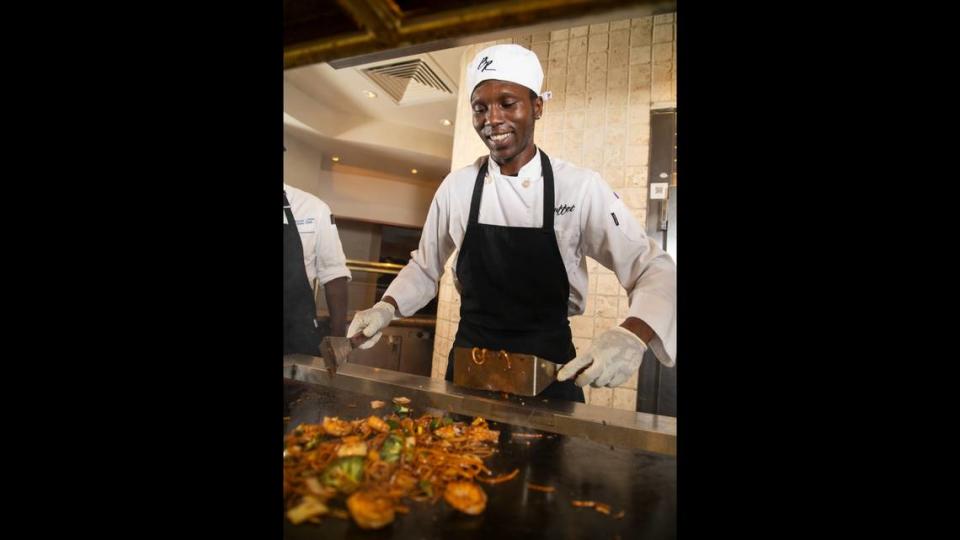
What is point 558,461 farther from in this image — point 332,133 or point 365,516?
point 332,133

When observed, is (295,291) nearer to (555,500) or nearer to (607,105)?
(555,500)

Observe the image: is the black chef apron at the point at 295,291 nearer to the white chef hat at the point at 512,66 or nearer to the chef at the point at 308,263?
the chef at the point at 308,263

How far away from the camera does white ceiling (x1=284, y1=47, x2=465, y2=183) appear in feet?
3.59

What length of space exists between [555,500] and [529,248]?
1.76 feet

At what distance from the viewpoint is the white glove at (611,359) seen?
95 centimetres

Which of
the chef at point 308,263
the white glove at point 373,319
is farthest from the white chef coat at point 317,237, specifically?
the white glove at point 373,319

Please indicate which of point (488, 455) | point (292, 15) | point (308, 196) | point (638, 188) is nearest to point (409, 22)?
point (292, 15)

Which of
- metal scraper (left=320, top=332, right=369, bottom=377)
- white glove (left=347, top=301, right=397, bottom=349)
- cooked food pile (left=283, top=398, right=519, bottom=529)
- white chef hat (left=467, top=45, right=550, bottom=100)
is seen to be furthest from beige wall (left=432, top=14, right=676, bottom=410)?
metal scraper (left=320, top=332, right=369, bottom=377)

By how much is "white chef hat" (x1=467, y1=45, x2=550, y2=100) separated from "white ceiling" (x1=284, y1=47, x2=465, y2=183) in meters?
0.09

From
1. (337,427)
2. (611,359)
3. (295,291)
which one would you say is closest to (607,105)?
(611,359)

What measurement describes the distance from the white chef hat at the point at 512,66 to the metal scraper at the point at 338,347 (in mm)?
743

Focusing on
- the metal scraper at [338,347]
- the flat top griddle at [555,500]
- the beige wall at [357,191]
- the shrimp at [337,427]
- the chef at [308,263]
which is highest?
the beige wall at [357,191]

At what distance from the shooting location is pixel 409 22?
106 centimetres
